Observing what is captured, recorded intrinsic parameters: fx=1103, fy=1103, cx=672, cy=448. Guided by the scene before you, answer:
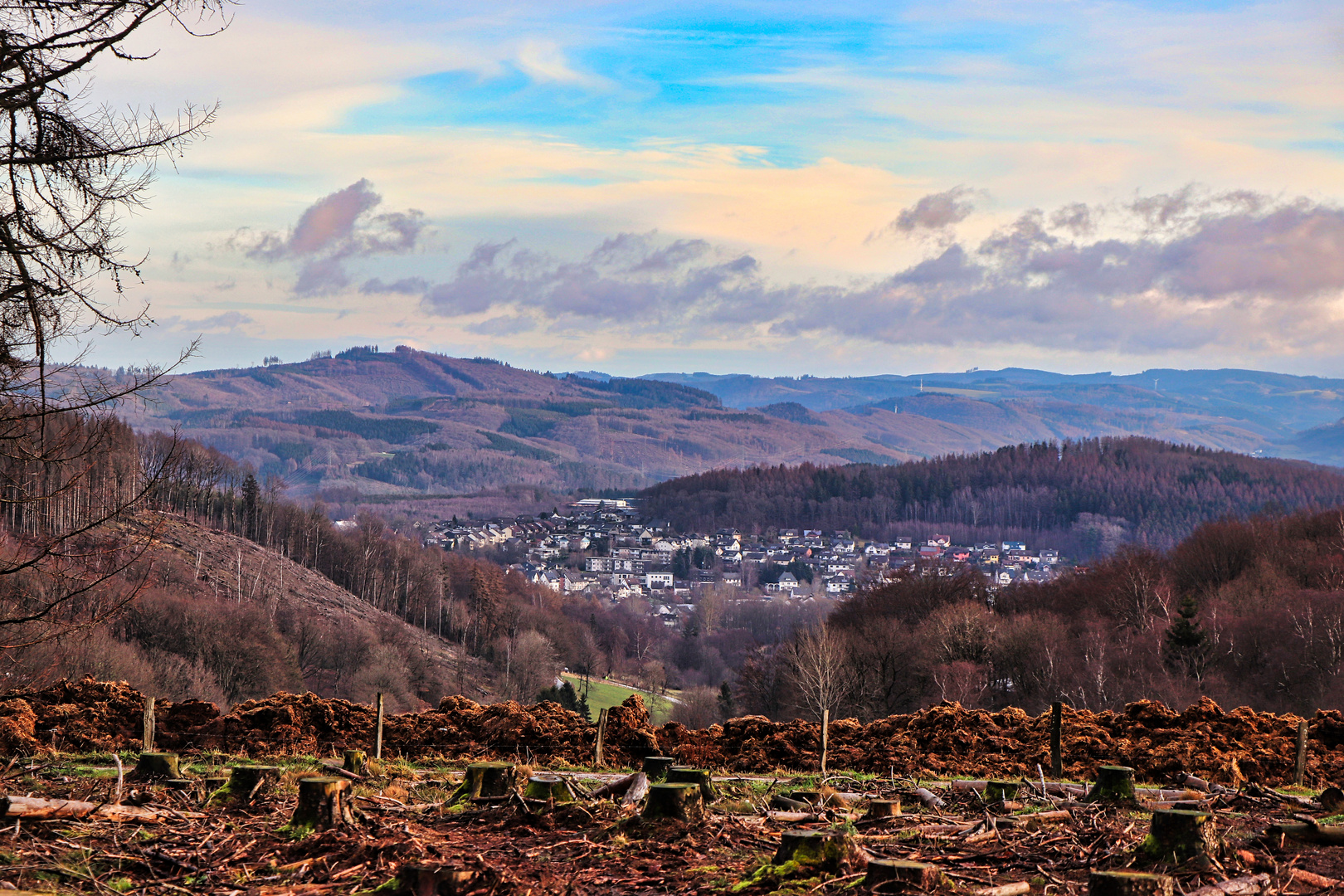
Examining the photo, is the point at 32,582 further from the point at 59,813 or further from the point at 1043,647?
the point at 59,813

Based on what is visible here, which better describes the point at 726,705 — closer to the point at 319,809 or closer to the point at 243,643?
the point at 243,643

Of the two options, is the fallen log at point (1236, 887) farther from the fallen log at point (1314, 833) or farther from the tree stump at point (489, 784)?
the tree stump at point (489, 784)

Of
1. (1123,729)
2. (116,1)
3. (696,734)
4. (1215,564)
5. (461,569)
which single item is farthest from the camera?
(461,569)

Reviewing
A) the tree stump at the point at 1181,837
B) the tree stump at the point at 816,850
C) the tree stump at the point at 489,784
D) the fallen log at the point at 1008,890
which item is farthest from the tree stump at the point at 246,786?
the tree stump at the point at 1181,837

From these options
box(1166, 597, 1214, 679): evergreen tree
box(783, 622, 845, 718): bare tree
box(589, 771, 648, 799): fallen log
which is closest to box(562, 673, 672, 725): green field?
box(783, 622, 845, 718): bare tree

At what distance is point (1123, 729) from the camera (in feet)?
57.2

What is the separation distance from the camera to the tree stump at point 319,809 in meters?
9.25

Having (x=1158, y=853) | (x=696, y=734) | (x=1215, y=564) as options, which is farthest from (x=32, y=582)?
(x=1215, y=564)

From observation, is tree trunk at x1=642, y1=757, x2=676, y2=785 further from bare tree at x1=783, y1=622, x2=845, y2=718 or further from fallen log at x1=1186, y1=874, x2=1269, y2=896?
bare tree at x1=783, y1=622, x2=845, y2=718

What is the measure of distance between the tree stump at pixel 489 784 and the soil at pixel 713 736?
6.37 metres

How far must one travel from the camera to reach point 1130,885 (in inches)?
262

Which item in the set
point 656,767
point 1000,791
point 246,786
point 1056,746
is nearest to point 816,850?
point 1000,791

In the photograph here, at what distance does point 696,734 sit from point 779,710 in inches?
2120

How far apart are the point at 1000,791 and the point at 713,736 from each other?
757 cm
